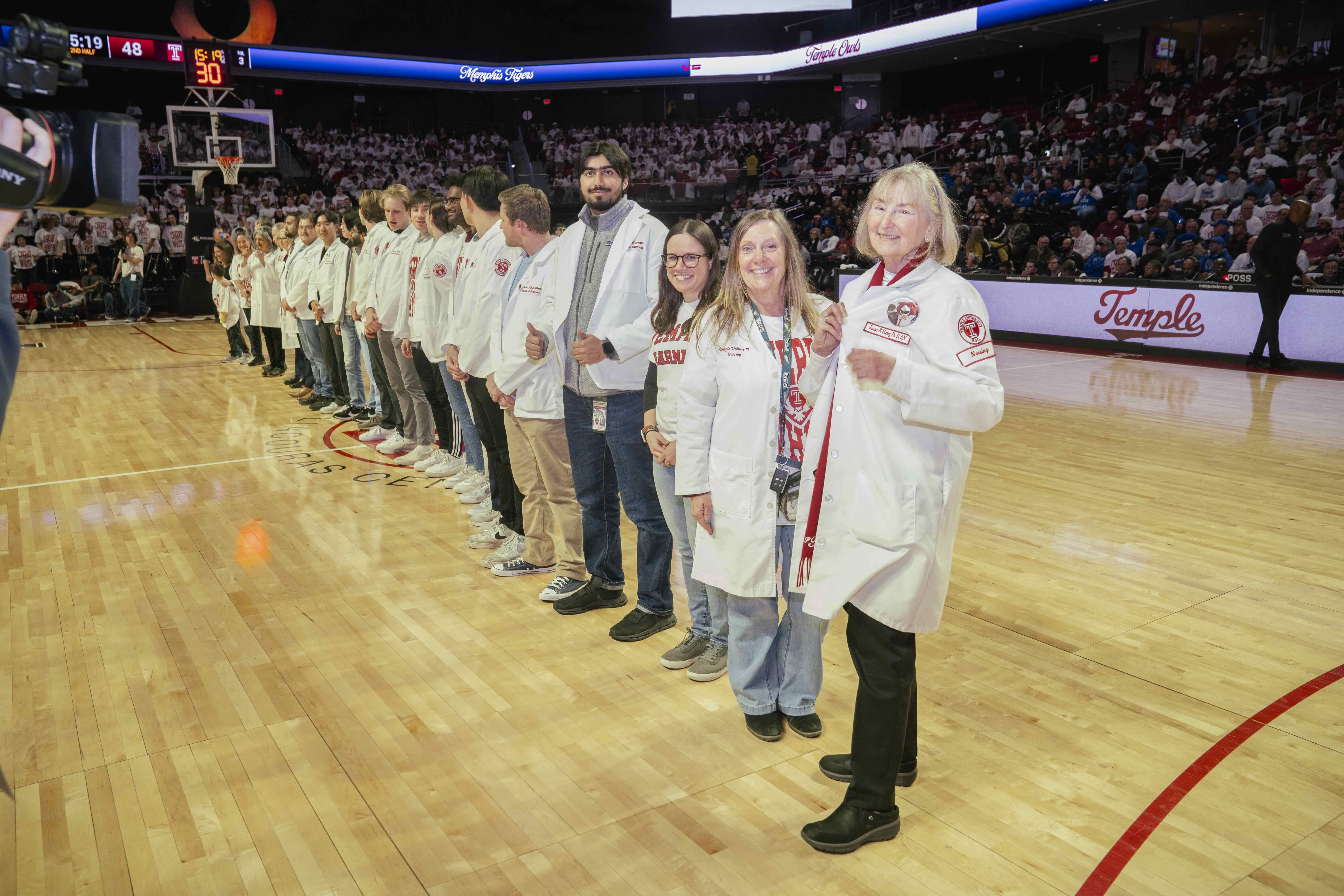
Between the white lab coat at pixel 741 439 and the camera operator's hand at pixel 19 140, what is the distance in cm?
186

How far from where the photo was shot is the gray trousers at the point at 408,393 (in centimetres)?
674

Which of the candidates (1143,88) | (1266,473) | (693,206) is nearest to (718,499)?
(1266,473)

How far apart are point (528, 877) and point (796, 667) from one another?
3.69 feet

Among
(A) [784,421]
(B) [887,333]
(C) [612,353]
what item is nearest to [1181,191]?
(C) [612,353]

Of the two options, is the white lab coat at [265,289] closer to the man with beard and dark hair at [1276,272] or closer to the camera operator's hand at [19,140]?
the camera operator's hand at [19,140]

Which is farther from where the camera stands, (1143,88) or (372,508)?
(1143,88)

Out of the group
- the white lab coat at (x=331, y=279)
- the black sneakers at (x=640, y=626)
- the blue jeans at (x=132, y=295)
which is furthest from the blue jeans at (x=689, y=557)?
the blue jeans at (x=132, y=295)

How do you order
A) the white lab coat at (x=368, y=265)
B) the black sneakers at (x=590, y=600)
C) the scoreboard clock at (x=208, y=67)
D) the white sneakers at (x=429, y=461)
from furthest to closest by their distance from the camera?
the scoreboard clock at (x=208, y=67) < the white lab coat at (x=368, y=265) < the white sneakers at (x=429, y=461) < the black sneakers at (x=590, y=600)

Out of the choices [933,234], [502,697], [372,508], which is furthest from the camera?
[372,508]

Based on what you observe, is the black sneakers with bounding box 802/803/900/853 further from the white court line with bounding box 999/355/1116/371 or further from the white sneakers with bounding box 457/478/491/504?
the white court line with bounding box 999/355/1116/371

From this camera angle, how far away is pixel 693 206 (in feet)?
78.4

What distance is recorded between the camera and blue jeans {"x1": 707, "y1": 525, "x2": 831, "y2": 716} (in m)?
2.96

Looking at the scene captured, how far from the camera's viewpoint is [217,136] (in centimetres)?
1788

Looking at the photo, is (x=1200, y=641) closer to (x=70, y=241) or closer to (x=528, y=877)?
(x=528, y=877)
